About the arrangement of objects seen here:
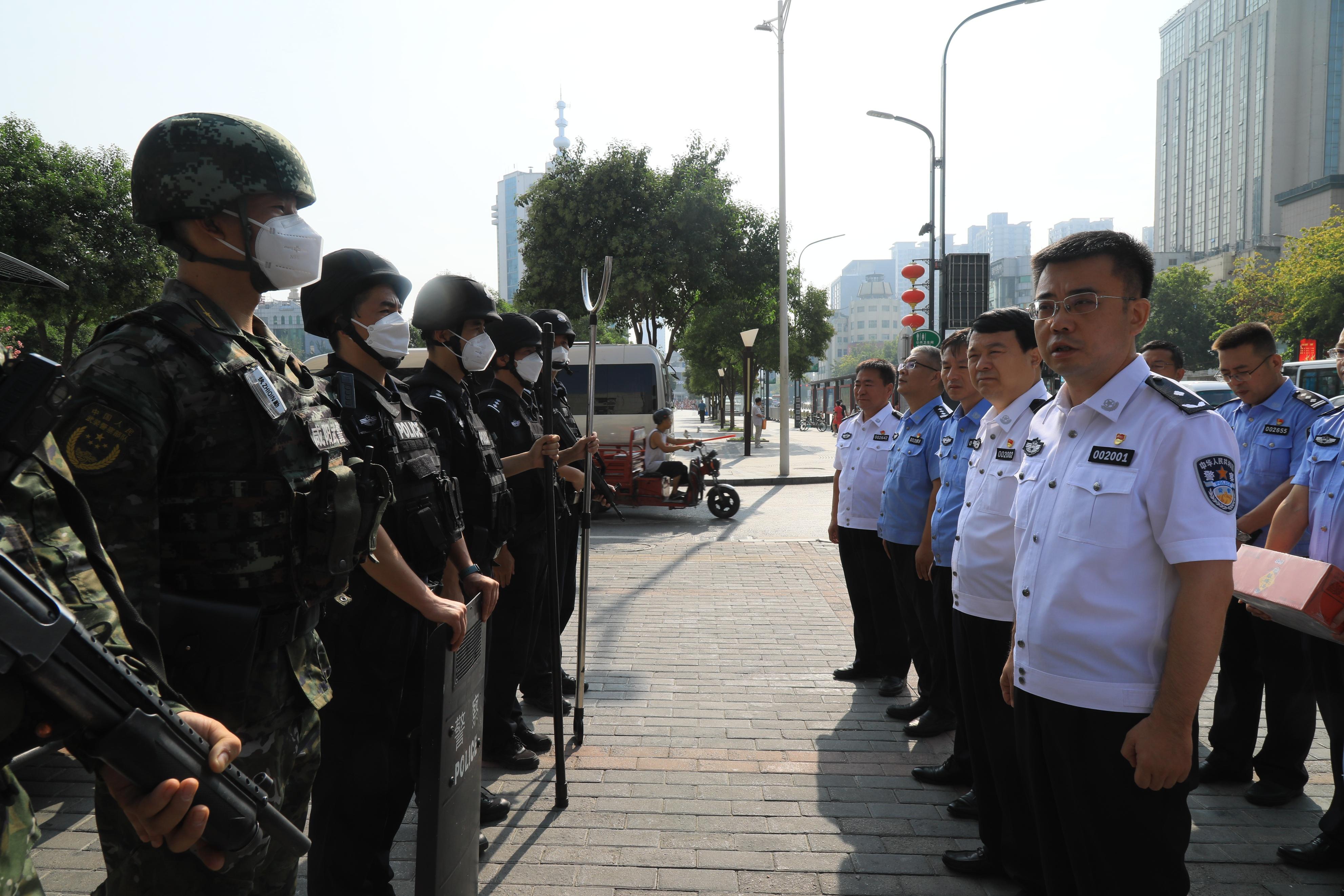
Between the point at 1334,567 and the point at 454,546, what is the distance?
3090 millimetres

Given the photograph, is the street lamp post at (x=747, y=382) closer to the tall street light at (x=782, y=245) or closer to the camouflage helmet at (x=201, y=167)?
the tall street light at (x=782, y=245)

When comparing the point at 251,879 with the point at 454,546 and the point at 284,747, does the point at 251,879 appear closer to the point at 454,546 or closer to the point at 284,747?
the point at 284,747

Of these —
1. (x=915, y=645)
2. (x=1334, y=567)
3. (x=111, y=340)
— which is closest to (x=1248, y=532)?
(x=1334, y=567)

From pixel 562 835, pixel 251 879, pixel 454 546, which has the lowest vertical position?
pixel 562 835

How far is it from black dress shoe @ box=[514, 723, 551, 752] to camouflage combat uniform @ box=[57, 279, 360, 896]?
2.28m

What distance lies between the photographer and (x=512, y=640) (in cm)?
403

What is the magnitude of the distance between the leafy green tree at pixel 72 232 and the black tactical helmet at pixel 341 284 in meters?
17.1

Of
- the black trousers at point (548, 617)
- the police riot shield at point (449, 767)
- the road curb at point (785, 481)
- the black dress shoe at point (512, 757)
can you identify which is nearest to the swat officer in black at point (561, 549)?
the black trousers at point (548, 617)

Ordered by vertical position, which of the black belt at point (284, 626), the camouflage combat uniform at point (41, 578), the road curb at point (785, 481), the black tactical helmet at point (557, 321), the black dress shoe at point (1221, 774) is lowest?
the road curb at point (785, 481)

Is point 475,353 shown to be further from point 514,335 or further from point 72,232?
point 72,232

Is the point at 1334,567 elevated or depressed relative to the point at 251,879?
elevated

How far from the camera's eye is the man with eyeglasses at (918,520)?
4.39m

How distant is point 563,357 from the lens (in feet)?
Answer: 17.6

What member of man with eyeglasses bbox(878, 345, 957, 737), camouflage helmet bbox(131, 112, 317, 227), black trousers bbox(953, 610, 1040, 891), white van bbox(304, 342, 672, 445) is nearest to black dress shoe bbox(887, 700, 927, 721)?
man with eyeglasses bbox(878, 345, 957, 737)
